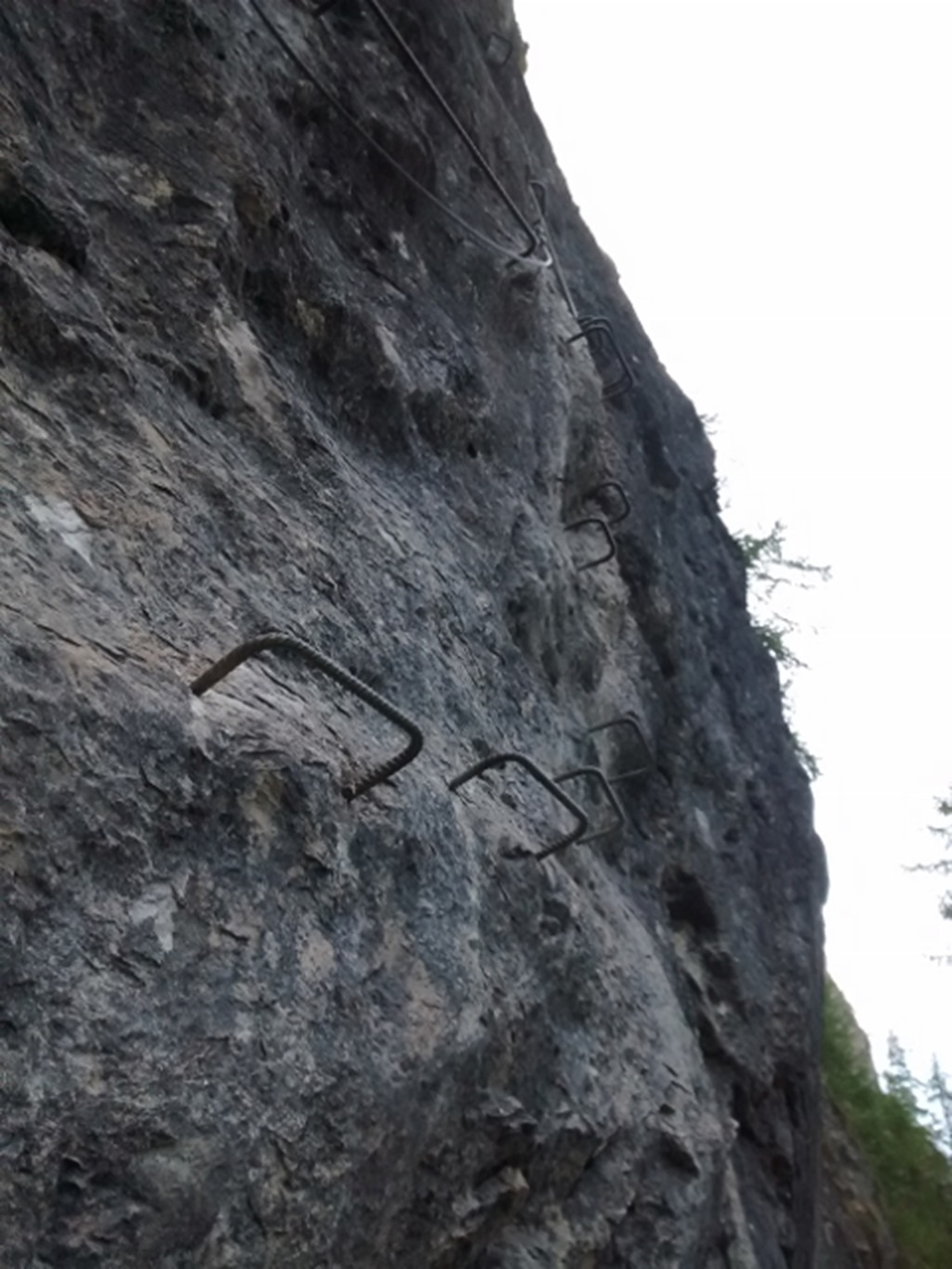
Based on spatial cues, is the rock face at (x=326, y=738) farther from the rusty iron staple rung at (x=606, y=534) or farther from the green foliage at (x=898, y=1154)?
the green foliage at (x=898, y=1154)

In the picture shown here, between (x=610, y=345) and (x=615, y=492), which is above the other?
(x=610, y=345)

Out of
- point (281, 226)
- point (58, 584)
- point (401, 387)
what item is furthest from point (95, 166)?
point (58, 584)

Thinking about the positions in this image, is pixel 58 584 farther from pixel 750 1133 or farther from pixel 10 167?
pixel 750 1133

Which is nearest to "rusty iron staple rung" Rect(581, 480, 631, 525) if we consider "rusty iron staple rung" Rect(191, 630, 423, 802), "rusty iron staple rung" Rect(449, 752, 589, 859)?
"rusty iron staple rung" Rect(449, 752, 589, 859)

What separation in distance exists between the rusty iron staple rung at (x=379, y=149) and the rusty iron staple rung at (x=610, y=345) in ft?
3.36

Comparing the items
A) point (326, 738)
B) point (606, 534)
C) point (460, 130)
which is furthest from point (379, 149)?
point (326, 738)

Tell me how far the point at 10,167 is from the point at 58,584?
4.25 feet

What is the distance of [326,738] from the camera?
2814 mm

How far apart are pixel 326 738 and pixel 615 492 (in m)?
4.46

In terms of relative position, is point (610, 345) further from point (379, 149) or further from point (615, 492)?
point (379, 149)

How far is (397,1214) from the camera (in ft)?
8.29

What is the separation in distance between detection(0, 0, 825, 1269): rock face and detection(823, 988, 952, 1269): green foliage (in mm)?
5097

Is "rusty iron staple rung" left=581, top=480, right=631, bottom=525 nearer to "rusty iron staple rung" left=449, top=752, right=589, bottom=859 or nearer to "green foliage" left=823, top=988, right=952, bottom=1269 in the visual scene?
"rusty iron staple rung" left=449, top=752, right=589, bottom=859

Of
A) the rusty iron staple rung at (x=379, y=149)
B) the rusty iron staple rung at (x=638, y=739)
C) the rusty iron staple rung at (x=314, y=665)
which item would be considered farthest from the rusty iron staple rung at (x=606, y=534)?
the rusty iron staple rung at (x=314, y=665)
